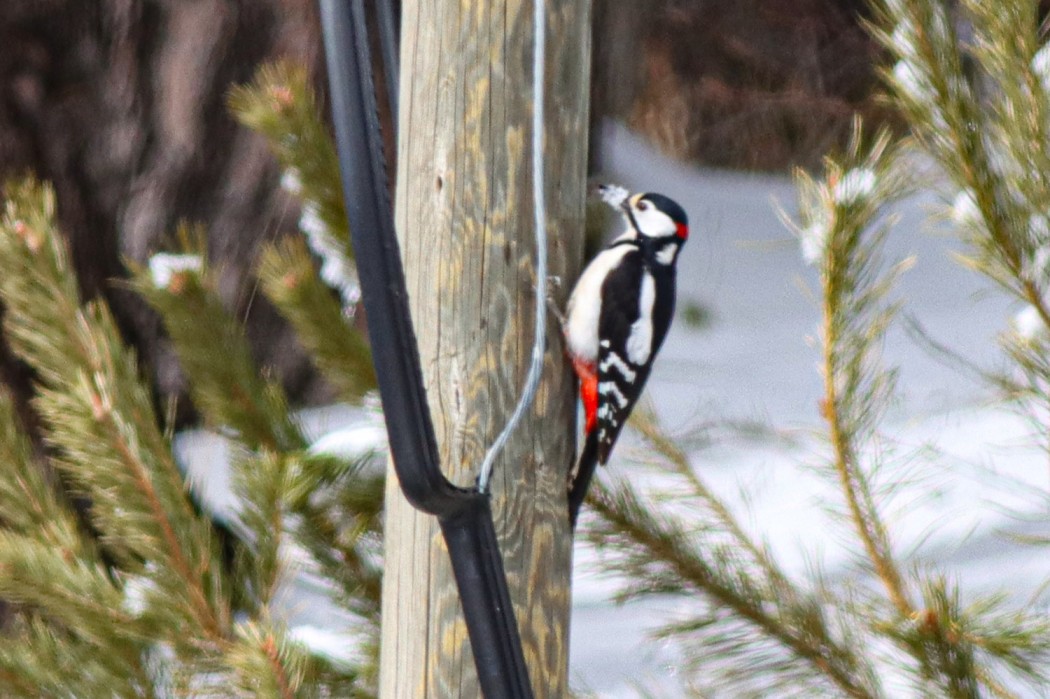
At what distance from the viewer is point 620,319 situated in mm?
1467

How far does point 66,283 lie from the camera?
1407 millimetres

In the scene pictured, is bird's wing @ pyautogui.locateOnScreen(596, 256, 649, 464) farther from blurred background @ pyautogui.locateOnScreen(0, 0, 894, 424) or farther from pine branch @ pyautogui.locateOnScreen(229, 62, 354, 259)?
blurred background @ pyautogui.locateOnScreen(0, 0, 894, 424)

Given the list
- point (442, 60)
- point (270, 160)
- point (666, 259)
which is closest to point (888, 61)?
point (270, 160)

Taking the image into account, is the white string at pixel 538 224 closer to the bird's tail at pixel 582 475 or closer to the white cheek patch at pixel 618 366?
the bird's tail at pixel 582 475

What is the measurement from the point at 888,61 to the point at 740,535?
2531 millimetres

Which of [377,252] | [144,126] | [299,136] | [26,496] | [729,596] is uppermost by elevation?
[144,126]

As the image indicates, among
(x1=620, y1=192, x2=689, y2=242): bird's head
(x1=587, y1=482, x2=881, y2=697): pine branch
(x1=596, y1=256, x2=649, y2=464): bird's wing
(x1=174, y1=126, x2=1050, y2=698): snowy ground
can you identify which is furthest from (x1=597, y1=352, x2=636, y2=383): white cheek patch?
(x1=174, y1=126, x2=1050, y2=698): snowy ground

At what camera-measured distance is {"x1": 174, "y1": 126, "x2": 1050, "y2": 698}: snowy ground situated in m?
3.27

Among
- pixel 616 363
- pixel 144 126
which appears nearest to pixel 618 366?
pixel 616 363

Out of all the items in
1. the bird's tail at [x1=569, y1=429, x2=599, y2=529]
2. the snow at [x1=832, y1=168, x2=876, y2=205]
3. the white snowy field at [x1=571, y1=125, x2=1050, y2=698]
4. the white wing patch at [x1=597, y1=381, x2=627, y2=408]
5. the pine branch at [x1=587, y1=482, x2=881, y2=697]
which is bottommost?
the white snowy field at [x1=571, y1=125, x2=1050, y2=698]

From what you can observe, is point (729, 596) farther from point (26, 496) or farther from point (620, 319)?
point (26, 496)

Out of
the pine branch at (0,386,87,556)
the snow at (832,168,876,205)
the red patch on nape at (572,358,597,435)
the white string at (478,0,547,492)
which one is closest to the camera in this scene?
the white string at (478,0,547,492)

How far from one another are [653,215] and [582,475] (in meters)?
0.50

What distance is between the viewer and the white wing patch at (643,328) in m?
1.53
